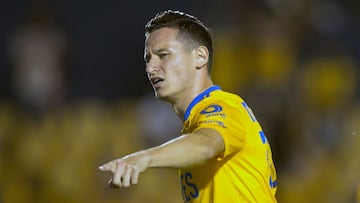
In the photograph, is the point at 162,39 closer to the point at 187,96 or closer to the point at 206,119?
the point at 187,96

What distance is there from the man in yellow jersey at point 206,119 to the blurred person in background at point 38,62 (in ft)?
15.9

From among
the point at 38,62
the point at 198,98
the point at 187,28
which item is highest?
the point at 38,62

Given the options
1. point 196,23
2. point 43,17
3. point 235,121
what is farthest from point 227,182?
point 43,17

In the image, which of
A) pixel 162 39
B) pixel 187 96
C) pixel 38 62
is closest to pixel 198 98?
pixel 187 96

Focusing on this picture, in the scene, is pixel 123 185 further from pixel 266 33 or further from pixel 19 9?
pixel 19 9

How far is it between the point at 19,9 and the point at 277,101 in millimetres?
3135

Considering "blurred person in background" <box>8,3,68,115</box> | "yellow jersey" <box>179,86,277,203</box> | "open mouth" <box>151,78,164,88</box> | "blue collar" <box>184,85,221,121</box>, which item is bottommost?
"yellow jersey" <box>179,86,277,203</box>

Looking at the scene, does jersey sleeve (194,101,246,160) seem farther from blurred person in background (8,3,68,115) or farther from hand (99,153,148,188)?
blurred person in background (8,3,68,115)

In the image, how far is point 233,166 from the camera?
3666 millimetres

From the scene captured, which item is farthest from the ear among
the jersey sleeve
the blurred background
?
the blurred background

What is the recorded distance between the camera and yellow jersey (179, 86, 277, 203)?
3611 mm

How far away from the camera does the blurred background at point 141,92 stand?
782 cm

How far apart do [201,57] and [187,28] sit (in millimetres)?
149

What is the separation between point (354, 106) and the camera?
7.91 metres
